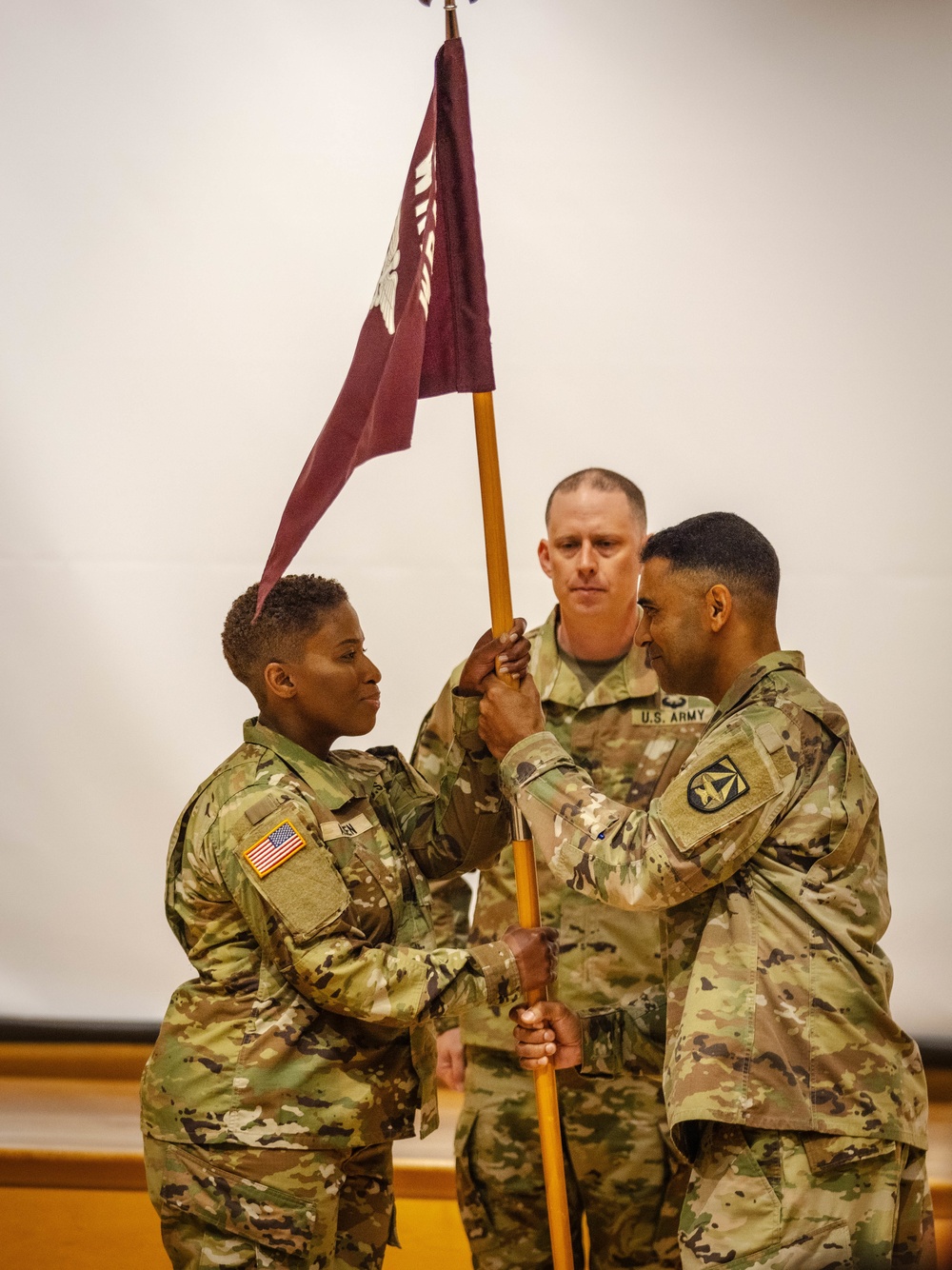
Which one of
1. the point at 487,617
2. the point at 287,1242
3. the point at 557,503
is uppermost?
the point at 557,503

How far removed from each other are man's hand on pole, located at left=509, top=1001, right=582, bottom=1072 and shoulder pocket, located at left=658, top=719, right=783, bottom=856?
528 mm

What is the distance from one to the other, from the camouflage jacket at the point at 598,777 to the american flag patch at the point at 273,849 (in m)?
0.67

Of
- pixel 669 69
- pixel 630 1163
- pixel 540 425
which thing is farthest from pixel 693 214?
pixel 630 1163

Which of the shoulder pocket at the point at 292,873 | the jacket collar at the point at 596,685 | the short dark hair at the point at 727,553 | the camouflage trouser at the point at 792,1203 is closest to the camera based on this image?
the camouflage trouser at the point at 792,1203

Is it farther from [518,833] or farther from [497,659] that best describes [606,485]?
[518,833]

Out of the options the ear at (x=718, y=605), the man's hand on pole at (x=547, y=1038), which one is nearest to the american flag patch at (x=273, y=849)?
the man's hand on pole at (x=547, y=1038)

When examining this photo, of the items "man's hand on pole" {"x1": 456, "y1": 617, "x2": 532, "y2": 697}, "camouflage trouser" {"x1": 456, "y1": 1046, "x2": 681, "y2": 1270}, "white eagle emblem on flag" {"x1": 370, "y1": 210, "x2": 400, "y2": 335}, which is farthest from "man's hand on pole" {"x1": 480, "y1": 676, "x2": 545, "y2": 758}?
"camouflage trouser" {"x1": 456, "y1": 1046, "x2": 681, "y2": 1270}

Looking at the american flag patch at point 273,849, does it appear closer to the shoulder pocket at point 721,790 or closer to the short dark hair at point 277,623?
the short dark hair at point 277,623

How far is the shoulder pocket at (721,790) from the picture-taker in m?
2.02

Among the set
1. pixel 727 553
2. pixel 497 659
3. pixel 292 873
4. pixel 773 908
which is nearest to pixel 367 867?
pixel 292 873

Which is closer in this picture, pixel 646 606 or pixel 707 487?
pixel 646 606

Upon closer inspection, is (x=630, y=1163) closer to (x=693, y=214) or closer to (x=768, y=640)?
(x=768, y=640)

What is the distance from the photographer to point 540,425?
12.5ft

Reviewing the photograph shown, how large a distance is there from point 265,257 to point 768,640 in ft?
7.26
